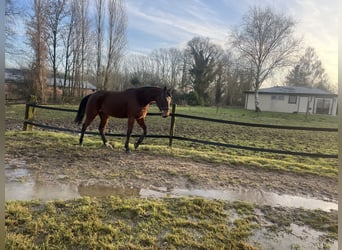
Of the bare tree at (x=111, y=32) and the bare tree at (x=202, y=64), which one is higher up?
the bare tree at (x=202, y=64)

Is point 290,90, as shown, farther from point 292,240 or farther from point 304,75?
point 292,240

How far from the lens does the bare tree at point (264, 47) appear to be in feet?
61.3

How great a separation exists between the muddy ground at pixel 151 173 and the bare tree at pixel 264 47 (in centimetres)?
1674

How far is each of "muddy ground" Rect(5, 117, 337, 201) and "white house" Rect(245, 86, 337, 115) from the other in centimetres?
2011

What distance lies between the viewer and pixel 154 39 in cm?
422

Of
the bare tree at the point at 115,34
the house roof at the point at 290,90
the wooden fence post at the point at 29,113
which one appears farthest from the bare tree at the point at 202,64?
the wooden fence post at the point at 29,113

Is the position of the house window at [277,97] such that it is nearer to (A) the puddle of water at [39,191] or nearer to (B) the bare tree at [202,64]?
(B) the bare tree at [202,64]

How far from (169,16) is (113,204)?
2.14 meters

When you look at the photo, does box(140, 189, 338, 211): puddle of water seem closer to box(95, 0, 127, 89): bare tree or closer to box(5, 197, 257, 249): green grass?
box(5, 197, 257, 249): green grass

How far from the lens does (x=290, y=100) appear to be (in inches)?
954

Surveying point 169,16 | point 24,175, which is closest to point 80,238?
point 24,175

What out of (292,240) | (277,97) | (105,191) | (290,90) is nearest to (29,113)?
(105,191)

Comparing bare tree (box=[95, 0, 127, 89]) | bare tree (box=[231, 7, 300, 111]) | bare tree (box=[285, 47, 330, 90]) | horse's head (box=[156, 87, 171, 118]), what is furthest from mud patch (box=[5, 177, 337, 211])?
bare tree (box=[285, 47, 330, 90])

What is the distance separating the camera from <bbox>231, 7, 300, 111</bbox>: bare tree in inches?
735
